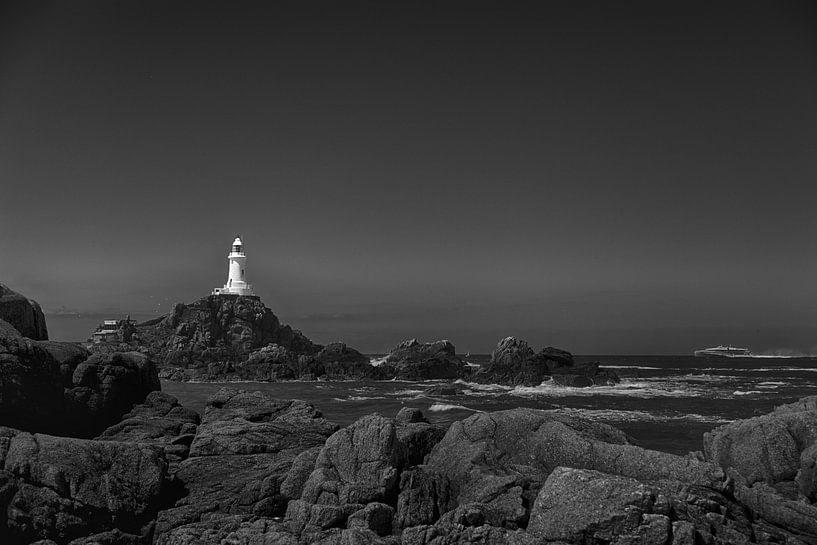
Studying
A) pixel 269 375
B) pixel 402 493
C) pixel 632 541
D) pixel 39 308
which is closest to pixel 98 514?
pixel 402 493

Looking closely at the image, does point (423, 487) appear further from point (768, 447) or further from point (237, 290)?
point (237, 290)

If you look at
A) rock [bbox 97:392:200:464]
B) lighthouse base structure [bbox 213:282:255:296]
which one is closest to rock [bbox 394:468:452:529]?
rock [bbox 97:392:200:464]

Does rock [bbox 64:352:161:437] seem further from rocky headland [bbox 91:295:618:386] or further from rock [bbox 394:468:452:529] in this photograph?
rocky headland [bbox 91:295:618:386]

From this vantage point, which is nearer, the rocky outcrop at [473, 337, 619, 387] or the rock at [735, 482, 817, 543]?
the rock at [735, 482, 817, 543]

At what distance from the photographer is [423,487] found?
1623cm

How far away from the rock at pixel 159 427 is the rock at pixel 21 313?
752cm

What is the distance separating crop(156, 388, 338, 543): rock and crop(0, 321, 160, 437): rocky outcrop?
4.65 m

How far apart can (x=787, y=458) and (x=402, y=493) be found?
1092 cm

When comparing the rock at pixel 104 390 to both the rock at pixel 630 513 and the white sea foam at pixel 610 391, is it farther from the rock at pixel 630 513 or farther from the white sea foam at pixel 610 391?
the white sea foam at pixel 610 391

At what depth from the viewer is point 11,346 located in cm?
2330

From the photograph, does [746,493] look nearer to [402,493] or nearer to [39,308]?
[402,493]

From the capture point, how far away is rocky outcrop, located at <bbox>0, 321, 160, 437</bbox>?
23047 mm

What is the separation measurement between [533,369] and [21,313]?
6055cm

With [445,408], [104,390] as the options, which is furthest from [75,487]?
[445,408]
